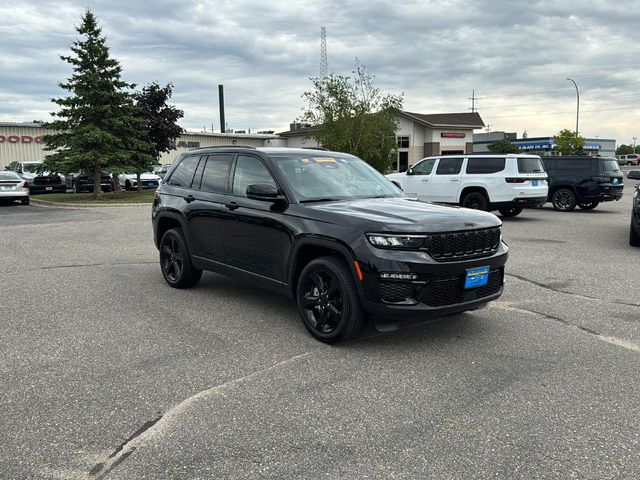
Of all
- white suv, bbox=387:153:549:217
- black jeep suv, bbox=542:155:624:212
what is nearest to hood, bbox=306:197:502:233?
white suv, bbox=387:153:549:217

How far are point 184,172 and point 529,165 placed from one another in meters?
11.0

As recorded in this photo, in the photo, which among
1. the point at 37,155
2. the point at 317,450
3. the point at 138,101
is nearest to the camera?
the point at 317,450

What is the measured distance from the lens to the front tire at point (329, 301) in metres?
4.58

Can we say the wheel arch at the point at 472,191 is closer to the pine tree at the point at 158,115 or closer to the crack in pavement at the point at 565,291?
the crack in pavement at the point at 565,291

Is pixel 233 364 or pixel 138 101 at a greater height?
pixel 138 101

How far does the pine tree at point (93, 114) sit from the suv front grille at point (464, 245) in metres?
21.2

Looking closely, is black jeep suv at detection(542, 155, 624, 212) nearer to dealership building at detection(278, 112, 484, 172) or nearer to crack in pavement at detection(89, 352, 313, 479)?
crack in pavement at detection(89, 352, 313, 479)

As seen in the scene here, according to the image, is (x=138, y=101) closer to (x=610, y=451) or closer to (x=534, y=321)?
(x=534, y=321)

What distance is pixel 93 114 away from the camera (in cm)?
2388

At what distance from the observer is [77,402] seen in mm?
3689

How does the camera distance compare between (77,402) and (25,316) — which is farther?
(25,316)

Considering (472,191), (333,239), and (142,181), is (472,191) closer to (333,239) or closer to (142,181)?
(333,239)

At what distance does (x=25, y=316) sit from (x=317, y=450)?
4.12 metres

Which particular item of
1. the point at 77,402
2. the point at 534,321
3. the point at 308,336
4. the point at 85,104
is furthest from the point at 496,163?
the point at 85,104
